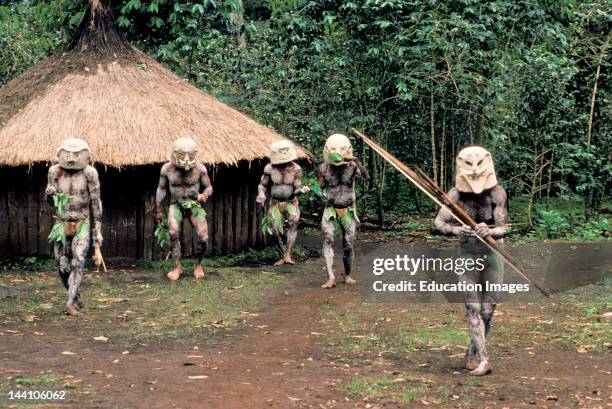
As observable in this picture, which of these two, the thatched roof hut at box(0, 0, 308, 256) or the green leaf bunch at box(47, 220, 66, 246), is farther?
the thatched roof hut at box(0, 0, 308, 256)

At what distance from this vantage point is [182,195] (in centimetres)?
1212

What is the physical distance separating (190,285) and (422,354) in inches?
169

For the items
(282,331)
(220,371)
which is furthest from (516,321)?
(220,371)

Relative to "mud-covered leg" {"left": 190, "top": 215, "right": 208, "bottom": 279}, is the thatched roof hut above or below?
above

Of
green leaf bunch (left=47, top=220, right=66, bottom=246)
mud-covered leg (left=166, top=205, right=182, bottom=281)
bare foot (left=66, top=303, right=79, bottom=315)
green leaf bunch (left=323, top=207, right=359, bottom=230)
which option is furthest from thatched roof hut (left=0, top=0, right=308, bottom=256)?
bare foot (left=66, top=303, right=79, bottom=315)

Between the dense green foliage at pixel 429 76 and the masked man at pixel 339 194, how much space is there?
447 centimetres

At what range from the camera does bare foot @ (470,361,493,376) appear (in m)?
7.45

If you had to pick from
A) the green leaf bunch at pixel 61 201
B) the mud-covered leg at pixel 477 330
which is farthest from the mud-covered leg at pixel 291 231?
the mud-covered leg at pixel 477 330

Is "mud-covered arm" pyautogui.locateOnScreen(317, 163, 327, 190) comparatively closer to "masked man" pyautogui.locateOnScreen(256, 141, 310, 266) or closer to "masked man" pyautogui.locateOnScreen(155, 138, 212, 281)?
"masked man" pyautogui.locateOnScreen(256, 141, 310, 266)

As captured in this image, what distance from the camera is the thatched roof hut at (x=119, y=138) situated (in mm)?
13109

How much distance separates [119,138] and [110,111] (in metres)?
0.73

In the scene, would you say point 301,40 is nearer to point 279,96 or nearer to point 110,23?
point 279,96

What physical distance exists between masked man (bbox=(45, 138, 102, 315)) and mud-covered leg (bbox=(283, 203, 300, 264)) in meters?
3.65

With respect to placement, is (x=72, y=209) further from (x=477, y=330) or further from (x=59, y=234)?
(x=477, y=330)
